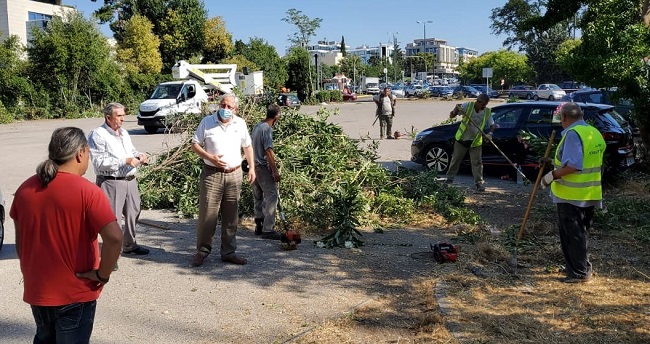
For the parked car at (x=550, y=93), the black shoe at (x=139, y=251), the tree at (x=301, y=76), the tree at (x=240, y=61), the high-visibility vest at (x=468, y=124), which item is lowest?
the black shoe at (x=139, y=251)

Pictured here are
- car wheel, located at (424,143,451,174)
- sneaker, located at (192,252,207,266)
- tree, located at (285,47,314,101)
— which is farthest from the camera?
tree, located at (285,47,314,101)

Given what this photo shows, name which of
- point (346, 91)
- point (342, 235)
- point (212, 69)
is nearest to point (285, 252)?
point (342, 235)

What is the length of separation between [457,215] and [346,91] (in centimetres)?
5634

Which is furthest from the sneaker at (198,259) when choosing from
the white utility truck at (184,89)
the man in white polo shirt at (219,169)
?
the white utility truck at (184,89)

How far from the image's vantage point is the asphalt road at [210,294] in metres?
4.79

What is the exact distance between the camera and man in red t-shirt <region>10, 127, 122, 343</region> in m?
3.02

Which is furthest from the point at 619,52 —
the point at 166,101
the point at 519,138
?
the point at 166,101

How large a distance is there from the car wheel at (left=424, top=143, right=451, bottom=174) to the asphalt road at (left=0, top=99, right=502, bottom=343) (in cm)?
526

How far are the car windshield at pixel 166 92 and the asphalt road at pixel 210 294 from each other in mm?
17342

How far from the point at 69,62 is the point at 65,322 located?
3354 cm

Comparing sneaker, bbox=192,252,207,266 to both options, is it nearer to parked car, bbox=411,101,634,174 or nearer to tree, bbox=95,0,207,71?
parked car, bbox=411,101,634,174

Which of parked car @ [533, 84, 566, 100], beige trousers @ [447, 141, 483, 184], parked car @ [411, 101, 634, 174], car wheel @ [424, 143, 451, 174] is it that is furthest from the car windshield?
parked car @ [533, 84, 566, 100]

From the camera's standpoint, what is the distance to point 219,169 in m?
6.16

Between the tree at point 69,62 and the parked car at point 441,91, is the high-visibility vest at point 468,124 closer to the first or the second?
the tree at point 69,62
